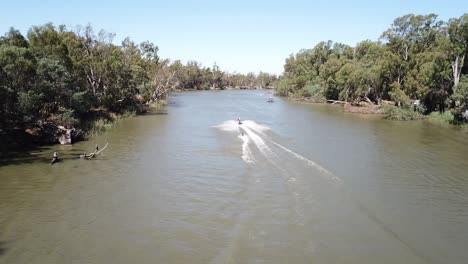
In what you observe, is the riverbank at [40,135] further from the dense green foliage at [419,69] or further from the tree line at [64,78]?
the dense green foliage at [419,69]

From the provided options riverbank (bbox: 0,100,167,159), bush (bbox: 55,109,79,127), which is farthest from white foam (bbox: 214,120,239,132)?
bush (bbox: 55,109,79,127)

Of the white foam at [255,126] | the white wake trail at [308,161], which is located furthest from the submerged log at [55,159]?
the white foam at [255,126]

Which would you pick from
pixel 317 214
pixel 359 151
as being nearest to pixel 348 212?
pixel 317 214

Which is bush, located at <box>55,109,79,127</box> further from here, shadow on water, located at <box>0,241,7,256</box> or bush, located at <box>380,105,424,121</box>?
bush, located at <box>380,105,424,121</box>

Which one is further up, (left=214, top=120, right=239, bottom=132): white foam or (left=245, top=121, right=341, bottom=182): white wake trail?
(left=214, top=120, right=239, bottom=132): white foam

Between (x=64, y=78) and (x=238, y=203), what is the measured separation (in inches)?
907

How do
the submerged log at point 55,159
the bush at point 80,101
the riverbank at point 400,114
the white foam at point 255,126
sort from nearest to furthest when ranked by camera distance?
the submerged log at point 55,159 → the bush at point 80,101 → the white foam at point 255,126 → the riverbank at point 400,114

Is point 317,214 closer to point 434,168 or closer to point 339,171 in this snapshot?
point 339,171

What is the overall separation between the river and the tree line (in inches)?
164

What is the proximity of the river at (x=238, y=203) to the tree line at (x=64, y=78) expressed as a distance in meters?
4.17

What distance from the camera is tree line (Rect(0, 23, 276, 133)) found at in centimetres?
3011

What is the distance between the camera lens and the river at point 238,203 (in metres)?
14.4

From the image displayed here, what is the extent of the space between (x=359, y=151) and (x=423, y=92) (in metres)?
28.1

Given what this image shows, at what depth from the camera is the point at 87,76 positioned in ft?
160
